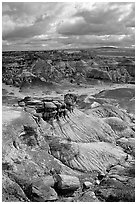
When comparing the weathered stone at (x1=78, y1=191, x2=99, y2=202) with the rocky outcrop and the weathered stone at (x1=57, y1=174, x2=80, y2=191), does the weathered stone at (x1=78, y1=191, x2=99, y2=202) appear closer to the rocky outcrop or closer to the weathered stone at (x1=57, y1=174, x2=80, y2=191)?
the weathered stone at (x1=57, y1=174, x2=80, y2=191)

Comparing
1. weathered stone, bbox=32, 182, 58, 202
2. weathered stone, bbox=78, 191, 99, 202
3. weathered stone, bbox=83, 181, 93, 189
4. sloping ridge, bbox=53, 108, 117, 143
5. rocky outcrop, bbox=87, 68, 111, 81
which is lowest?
weathered stone, bbox=78, 191, 99, 202

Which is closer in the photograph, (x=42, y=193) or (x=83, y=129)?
(x=42, y=193)

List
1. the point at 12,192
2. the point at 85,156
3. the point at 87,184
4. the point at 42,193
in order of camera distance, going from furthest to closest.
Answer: the point at 85,156, the point at 87,184, the point at 42,193, the point at 12,192

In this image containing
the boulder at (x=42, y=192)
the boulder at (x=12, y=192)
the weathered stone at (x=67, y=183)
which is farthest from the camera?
the weathered stone at (x=67, y=183)

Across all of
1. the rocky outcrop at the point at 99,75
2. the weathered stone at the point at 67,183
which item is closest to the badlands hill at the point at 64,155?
the weathered stone at the point at 67,183

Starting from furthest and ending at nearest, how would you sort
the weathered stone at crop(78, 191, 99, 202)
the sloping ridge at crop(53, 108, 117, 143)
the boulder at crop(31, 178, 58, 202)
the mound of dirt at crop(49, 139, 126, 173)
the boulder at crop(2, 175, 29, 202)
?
1. the sloping ridge at crop(53, 108, 117, 143)
2. the mound of dirt at crop(49, 139, 126, 173)
3. the weathered stone at crop(78, 191, 99, 202)
4. the boulder at crop(31, 178, 58, 202)
5. the boulder at crop(2, 175, 29, 202)

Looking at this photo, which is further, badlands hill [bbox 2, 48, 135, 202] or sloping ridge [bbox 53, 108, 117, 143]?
sloping ridge [bbox 53, 108, 117, 143]

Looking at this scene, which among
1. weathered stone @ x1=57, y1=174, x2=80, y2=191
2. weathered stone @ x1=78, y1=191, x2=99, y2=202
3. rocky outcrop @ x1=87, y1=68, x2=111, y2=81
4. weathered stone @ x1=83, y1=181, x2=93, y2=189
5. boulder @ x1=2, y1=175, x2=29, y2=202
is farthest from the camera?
rocky outcrop @ x1=87, y1=68, x2=111, y2=81

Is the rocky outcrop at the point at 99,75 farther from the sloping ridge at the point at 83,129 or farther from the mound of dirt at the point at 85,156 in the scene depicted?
the mound of dirt at the point at 85,156

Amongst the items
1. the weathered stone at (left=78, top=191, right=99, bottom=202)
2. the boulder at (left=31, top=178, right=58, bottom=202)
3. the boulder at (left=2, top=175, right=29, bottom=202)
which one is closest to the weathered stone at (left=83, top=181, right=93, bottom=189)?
the weathered stone at (left=78, top=191, right=99, bottom=202)

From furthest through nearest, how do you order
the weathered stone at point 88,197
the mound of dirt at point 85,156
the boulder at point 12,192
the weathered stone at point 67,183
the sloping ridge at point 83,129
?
the sloping ridge at point 83,129, the mound of dirt at point 85,156, the weathered stone at point 67,183, the weathered stone at point 88,197, the boulder at point 12,192

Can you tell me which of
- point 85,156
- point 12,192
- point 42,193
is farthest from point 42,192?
point 85,156

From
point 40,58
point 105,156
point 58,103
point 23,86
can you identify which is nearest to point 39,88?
point 23,86

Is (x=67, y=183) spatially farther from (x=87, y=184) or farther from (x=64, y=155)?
(x=64, y=155)
